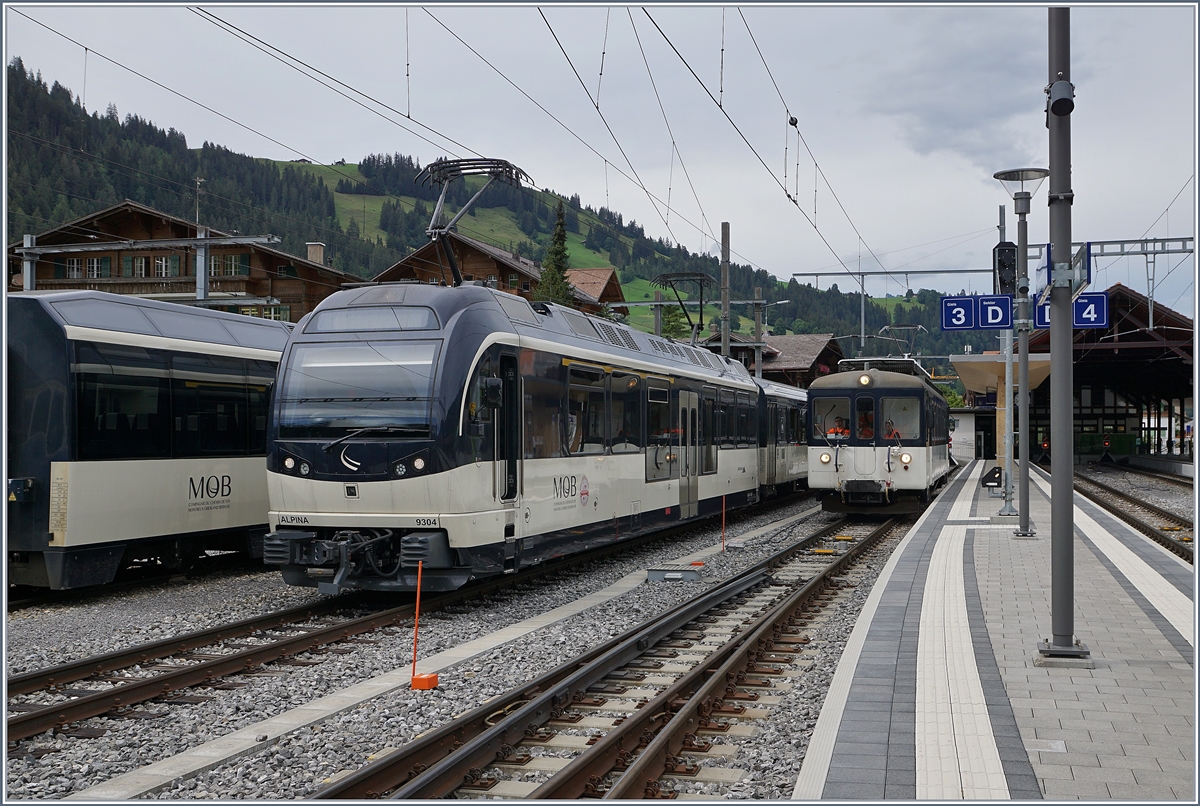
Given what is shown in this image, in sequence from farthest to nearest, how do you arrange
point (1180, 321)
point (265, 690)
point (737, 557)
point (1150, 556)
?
point (1180, 321), point (737, 557), point (1150, 556), point (265, 690)

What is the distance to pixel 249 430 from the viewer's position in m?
13.5

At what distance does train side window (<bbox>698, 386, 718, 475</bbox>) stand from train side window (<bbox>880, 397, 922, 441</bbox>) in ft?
14.6

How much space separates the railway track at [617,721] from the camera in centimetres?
537

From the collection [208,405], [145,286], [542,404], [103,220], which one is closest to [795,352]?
[145,286]

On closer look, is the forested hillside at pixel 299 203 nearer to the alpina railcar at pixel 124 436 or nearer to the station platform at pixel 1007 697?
the alpina railcar at pixel 124 436

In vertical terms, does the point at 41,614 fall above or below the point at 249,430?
below

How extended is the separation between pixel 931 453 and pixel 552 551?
13.8 meters

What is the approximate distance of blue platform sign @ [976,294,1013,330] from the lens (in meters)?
13.5

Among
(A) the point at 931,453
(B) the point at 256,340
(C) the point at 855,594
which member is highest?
(B) the point at 256,340

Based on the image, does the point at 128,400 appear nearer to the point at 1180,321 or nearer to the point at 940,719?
the point at 940,719

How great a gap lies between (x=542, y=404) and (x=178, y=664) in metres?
5.08

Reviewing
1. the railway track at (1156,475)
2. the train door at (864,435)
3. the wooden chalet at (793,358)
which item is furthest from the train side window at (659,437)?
the wooden chalet at (793,358)

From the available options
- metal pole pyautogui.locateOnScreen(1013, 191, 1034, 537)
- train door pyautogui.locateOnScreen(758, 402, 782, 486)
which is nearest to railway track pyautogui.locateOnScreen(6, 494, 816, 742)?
metal pole pyautogui.locateOnScreen(1013, 191, 1034, 537)

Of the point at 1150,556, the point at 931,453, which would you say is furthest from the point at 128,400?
the point at 931,453
